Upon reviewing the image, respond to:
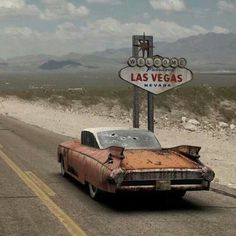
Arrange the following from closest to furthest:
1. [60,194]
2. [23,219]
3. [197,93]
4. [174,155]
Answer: [23,219] → [174,155] → [60,194] → [197,93]

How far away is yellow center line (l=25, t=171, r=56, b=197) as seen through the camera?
414 inches

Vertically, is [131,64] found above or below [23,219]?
above

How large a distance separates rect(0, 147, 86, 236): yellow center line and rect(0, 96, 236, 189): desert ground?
4235 millimetres

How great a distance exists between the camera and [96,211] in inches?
353

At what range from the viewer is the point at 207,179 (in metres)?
9.16

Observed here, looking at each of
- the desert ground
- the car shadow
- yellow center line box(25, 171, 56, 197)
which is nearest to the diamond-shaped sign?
the desert ground

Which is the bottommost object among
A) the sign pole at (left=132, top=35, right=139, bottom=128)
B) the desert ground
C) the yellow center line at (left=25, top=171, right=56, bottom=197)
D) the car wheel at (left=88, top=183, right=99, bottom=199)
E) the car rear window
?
the desert ground

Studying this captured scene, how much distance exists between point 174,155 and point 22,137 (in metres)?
15.2

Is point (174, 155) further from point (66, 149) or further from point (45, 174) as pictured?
point (45, 174)

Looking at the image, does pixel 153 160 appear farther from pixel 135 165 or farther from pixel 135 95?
pixel 135 95

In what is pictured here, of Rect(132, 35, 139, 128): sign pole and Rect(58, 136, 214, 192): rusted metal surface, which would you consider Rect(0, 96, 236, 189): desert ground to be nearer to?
Rect(132, 35, 139, 128): sign pole

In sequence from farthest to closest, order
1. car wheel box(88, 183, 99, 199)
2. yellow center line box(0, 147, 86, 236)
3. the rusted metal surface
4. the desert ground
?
the desert ground → car wheel box(88, 183, 99, 199) → the rusted metal surface → yellow center line box(0, 147, 86, 236)

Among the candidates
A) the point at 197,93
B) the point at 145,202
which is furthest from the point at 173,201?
the point at 197,93

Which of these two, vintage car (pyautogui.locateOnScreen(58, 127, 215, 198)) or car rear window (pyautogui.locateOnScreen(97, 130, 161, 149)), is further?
car rear window (pyautogui.locateOnScreen(97, 130, 161, 149))
